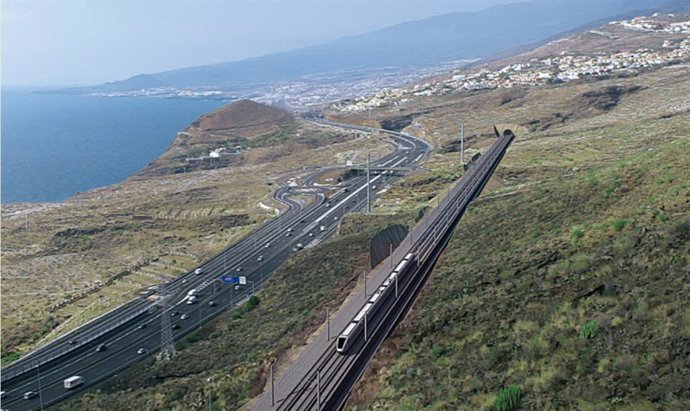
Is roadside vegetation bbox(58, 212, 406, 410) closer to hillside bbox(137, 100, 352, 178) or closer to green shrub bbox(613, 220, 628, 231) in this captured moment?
green shrub bbox(613, 220, 628, 231)

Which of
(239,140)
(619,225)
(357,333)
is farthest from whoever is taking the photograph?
(239,140)

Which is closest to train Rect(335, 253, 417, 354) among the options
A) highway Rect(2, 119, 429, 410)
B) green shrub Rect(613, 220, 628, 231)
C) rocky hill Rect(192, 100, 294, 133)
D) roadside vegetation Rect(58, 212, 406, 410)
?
roadside vegetation Rect(58, 212, 406, 410)

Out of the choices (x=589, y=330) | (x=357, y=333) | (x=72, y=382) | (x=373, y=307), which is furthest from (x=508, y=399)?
(x=72, y=382)

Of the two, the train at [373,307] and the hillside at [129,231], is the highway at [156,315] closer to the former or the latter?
the hillside at [129,231]

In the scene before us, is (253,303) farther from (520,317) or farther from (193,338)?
(520,317)

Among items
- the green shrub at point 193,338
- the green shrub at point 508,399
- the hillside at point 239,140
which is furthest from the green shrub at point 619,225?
the hillside at point 239,140
